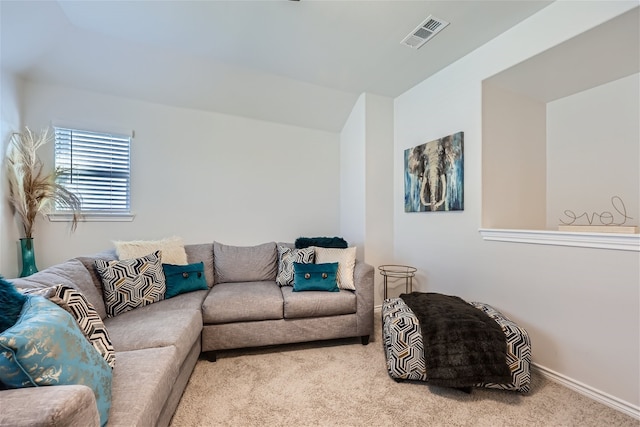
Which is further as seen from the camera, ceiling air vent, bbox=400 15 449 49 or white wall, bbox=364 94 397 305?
white wall, bbox=364 94 397 305

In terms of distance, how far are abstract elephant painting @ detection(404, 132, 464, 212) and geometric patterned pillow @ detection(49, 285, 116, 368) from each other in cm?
274

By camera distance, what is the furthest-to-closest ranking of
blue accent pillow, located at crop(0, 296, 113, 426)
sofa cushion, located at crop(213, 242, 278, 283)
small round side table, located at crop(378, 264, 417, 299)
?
small round side table, located at crop(378, 264, 417, 299) < sofa cushion, located at crop(213, 242, 278, 283) < blue accent pillow, located at crop(0, 296, 113, 426)

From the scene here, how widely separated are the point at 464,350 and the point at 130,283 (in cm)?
240

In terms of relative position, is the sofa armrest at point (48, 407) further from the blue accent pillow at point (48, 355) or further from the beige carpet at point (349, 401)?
the beige carpet at point (349, 401)

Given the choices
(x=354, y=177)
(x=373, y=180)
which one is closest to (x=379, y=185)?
(x=373, y=180)

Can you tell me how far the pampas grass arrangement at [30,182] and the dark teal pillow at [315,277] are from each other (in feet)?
7.78

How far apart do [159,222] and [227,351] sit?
1.65m

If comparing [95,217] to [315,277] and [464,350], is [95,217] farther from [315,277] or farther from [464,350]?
[464,350]

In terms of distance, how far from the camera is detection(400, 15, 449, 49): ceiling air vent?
2113mm

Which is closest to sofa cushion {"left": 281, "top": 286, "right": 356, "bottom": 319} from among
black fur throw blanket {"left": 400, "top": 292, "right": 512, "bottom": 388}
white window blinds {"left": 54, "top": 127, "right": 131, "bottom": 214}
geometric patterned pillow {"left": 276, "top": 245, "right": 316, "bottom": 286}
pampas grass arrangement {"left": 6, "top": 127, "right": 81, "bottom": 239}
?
geometric patterned pillow {"left": 276, "top": 245, "right": 316, "bottom": 286}

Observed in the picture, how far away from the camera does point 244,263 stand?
2840 mm

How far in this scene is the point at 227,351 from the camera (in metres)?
2.28

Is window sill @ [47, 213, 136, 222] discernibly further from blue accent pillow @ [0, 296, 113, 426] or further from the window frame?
blue accent pillow @ [0, 296, 113, 426]

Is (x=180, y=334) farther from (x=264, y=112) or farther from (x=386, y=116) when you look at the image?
(x=386, y=116)
